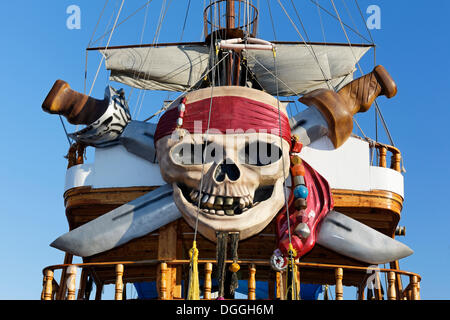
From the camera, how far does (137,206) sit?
9906 mm

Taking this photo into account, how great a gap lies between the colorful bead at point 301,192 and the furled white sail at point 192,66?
714 centimetres

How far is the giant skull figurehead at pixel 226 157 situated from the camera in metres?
9.02

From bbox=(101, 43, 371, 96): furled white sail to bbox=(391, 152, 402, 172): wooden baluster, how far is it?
220 inches

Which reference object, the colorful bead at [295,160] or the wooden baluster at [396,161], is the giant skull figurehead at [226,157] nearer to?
the colorful bead at [295,160]

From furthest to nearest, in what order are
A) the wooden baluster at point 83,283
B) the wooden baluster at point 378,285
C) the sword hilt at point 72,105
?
1. the wooden baluster at point 83,283
2. the sword hilt at point 72,105
3. the wooden baluster at point 378,285

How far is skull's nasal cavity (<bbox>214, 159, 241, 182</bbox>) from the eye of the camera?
912 cm

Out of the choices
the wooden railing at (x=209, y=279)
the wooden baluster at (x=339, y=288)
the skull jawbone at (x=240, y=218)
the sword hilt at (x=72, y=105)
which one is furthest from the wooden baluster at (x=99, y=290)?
the wooden baluster at (x=339, y=288)

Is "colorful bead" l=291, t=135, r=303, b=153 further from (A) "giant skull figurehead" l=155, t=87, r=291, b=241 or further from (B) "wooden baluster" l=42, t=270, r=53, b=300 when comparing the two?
(B) "wooden baluster" l=42, t=270, r=53, b=300

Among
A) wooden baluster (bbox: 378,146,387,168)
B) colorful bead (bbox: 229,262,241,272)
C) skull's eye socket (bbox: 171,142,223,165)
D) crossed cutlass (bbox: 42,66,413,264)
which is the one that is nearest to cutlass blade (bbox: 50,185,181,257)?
crossed cutlass (bbox: 42,66,413,264)

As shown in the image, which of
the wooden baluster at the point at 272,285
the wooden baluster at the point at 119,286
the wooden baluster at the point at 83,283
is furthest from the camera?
the wooden baluster at the point at 272,285

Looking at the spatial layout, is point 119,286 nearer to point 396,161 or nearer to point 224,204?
point 224,204

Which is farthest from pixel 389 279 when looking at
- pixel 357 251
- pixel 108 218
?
pixel 108 218

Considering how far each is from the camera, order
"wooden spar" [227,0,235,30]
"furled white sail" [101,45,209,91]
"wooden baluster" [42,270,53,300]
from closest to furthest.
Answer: "wooden baluster" [42,270,53,300] → "wooden spar" [227,0,235,30] → "furled white sail" [101,45,209,91]
